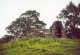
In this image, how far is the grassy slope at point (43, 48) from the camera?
2794cm

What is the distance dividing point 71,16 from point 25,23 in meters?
13.9

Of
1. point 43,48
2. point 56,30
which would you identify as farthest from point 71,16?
point 43,48

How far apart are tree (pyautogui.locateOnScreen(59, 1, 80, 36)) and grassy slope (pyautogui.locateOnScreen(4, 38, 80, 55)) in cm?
1781

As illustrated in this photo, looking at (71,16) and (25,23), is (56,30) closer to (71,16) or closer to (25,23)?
(71,16)

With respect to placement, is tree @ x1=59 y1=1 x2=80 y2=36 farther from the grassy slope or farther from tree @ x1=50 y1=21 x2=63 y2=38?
the grassy slope

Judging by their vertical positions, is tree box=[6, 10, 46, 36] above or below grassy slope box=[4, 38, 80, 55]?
above

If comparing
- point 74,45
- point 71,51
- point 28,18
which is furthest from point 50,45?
point 28,18

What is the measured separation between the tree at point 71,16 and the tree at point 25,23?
362 inches

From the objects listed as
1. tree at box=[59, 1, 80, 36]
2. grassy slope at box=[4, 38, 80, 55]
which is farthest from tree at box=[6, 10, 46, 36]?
A: grassy slope at box=[4, 38, 80, 55]

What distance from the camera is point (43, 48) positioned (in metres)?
30.5

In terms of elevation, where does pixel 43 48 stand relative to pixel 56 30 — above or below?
below

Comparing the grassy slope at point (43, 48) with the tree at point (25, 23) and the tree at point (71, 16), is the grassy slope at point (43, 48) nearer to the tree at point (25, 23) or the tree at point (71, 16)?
the tree at point (71, 16)

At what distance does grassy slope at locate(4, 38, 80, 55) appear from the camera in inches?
1100

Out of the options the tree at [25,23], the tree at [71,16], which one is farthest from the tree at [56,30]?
the tree at [25,23]
